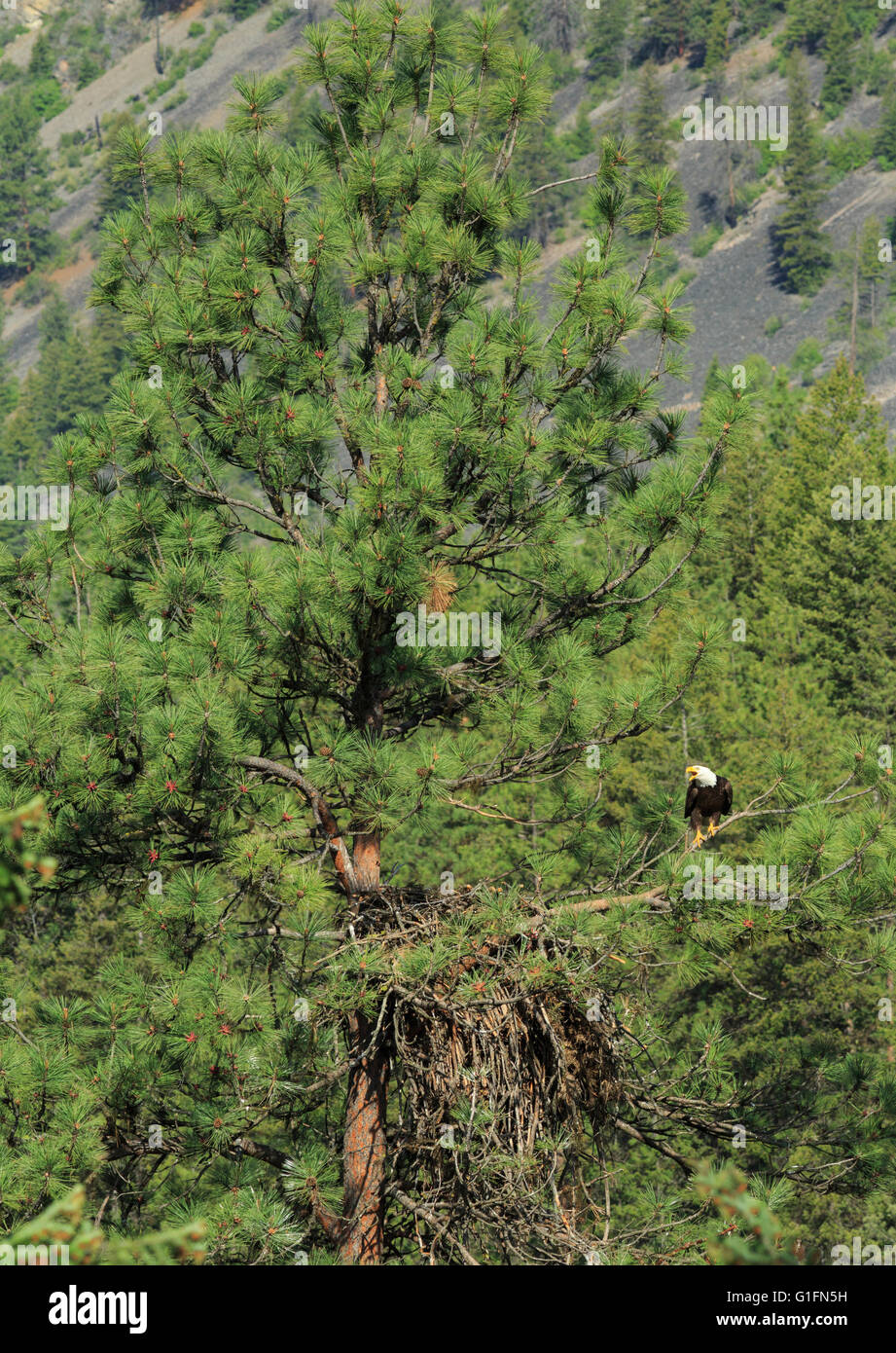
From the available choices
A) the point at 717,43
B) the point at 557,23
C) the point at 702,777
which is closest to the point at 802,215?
the point at 717,43

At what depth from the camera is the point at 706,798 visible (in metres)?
9.38

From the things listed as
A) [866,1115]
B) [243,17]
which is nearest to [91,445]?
[866,1115]

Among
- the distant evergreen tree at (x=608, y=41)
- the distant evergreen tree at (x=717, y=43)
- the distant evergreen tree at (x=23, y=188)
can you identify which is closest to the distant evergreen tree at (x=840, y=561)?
the distant evergreen tree at (x=717, y=43)

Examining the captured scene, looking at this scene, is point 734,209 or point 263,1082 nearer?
point 263,1082

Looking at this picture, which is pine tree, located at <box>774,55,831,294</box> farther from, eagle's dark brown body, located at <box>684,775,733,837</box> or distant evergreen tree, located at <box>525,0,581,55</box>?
eagle's dark brown body, located at <box>684,775,733,837</box>

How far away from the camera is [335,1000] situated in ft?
27.1

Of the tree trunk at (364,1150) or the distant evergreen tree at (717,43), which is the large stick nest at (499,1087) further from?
the distant evergreen tree at (717,43)

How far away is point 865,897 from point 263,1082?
11.1 feet

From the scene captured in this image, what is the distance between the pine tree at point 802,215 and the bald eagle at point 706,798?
103203mm

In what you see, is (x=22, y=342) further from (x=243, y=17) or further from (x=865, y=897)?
(x=865, y=897)

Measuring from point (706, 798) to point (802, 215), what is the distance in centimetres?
10750

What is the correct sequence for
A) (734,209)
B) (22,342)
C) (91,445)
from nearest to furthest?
1. (91,445)
2. (734,209)
3. (22,342)

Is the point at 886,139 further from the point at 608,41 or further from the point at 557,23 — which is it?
the point at 557,23

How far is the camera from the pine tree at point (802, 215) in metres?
107
